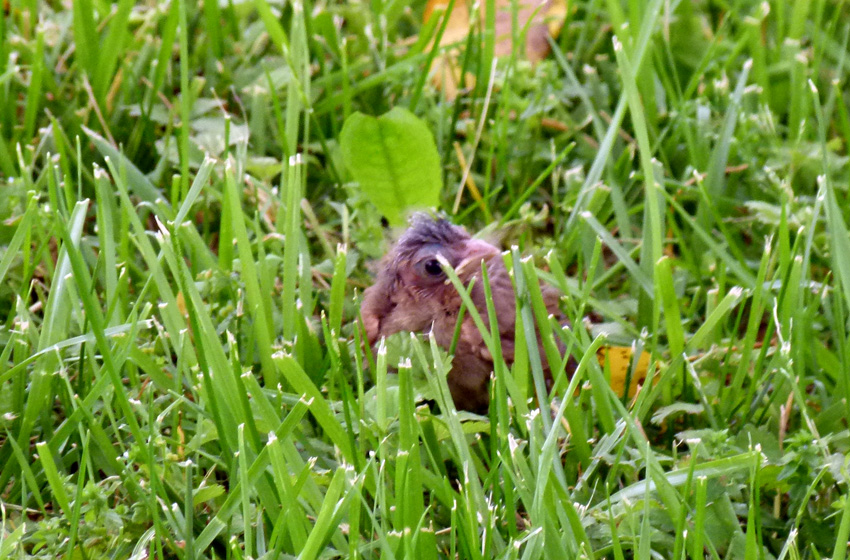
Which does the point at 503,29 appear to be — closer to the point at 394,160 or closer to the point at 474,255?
the point at 394,160

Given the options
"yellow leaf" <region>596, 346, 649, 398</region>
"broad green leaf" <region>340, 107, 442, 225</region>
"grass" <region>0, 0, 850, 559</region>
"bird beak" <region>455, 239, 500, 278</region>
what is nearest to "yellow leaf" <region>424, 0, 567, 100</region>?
"grass" <region>0, 0, 850, 559</region>

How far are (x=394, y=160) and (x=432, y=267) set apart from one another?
1.37 ft

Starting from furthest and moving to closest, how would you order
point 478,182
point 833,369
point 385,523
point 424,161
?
point 478,182
point 424,161
point 833,369
point 385,523

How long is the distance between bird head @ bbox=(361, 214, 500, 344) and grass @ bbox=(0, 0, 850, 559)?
97mm

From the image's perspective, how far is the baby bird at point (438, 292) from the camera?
2.29m

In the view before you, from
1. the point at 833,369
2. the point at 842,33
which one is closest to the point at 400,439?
the point at 833,369

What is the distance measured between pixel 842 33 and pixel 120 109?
8.28ft

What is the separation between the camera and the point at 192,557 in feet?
5.77

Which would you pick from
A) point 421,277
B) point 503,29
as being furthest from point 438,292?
point 503,29

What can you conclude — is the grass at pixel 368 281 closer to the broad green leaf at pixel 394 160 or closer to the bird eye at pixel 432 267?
the broad green leaf at pixel 394 160

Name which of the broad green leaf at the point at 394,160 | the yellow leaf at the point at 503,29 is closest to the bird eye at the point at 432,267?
the broad green leaf at the point at 394,160

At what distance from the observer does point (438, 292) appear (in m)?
2.39

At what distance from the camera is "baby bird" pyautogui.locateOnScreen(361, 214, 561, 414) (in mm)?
2289

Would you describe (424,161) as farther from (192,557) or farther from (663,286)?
(192,557)
